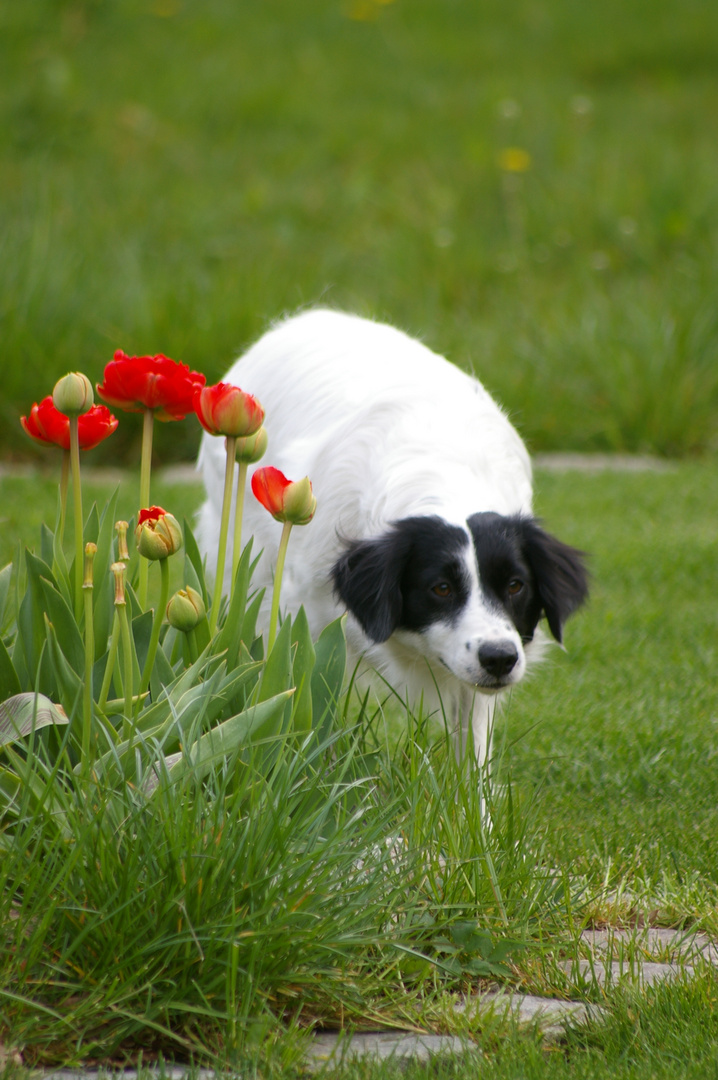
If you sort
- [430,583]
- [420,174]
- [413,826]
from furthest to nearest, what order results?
[420,174]
[430,583]
[413,826]

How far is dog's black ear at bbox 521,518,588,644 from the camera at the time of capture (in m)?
3.22

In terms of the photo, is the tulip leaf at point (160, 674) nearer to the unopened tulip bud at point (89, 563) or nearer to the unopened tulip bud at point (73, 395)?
the unopened tulip bud at point (89, 563)

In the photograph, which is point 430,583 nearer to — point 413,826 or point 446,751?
point 446,751

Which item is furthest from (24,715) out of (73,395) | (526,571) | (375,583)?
(526,571)

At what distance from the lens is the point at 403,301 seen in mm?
8867

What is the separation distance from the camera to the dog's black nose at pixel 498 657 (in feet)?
9.50

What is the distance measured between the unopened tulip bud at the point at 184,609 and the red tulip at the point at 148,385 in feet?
1.44

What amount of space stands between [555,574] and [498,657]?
→ 47 centimetres

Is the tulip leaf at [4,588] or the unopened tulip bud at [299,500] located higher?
the unopened tulip bud at [299,500]

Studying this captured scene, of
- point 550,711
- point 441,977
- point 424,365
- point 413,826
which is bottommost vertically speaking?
point 550,711

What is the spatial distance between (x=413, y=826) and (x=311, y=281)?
6619mm

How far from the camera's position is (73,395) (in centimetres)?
231

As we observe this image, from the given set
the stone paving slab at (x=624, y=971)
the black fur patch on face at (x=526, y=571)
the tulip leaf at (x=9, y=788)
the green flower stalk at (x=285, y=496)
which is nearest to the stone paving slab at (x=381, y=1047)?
the stone paving slab at (x=624, y=971)

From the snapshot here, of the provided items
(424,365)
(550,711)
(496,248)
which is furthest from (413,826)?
(496,248)
